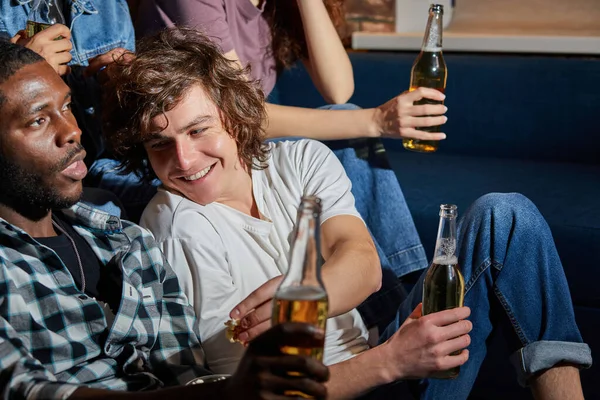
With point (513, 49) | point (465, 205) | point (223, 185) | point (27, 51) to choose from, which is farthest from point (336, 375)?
point (513, 49)

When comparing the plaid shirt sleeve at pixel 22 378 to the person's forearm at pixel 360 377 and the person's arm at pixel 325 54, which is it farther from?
the person's arm at pixel 325 54

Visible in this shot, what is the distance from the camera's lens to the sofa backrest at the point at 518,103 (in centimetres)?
242

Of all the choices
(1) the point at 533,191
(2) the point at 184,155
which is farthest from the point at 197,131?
(1) the point at 533,191

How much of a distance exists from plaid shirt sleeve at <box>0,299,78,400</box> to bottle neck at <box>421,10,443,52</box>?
113cm

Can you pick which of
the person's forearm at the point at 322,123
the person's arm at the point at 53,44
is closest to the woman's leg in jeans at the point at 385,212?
the person's forearm at the point at 322,123

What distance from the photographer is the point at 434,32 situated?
6.04 ft

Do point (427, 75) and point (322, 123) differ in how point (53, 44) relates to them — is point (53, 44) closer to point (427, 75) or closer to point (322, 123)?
point (322, 123)

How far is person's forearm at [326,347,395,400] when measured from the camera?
1267mm

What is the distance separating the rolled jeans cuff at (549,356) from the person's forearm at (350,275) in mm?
293

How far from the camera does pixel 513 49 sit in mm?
2609

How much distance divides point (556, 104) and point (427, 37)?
2.44 feet

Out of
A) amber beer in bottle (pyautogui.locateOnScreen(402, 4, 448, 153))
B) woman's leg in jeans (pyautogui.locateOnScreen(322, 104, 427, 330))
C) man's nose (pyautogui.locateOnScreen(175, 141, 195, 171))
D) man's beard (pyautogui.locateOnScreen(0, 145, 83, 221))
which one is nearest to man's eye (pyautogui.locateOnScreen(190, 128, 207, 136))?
man's nose (pyautogui.locateOnScreen(175, 141, 195, 171))

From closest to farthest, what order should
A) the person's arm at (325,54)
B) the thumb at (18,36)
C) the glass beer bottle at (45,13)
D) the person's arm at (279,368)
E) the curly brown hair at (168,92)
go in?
the person's arm at (279,368)
the curly brown hair at (168,92)
the thumb at (18,36)
the glass beer bottle at (45,13)
the person's arm at (325,54)

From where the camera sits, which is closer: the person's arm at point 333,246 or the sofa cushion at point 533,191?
the person's arm at point 333,246
